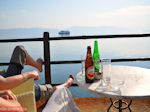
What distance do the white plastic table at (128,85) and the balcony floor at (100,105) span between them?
0.75 meters

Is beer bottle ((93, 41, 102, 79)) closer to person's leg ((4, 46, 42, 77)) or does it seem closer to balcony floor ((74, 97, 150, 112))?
person's leg ((4, 46, 42, 77))

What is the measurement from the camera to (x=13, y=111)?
2.25 ft

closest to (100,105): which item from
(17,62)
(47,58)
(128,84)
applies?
(47,58)

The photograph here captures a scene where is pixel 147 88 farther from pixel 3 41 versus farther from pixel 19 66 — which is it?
pixel 3 41

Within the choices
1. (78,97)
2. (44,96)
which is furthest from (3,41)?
(78,97)

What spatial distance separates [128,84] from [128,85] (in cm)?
2

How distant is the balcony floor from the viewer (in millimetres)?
1988

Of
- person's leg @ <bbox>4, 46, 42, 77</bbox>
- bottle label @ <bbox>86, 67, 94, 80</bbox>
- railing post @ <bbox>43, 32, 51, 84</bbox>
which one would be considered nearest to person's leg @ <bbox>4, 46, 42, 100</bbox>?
person's leg @ <bbox>4, 46, 42, 77</bbox>

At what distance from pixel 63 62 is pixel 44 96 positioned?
0.71 meters

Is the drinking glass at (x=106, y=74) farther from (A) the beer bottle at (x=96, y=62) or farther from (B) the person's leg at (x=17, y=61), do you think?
(B) the person's leg at (x=17, y=61)

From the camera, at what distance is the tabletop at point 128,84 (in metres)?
0.98

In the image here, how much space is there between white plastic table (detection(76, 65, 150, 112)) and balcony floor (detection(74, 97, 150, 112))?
0.75m

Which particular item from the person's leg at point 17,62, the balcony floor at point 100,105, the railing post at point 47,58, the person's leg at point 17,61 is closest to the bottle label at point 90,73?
the person's leg at point 17,62

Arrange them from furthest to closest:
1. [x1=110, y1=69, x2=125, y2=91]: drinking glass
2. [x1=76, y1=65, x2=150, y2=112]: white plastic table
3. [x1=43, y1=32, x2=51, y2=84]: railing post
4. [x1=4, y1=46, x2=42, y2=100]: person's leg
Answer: [x1=43, y1=32, x2=51, y2=84]: railing post
[x1=4, y1=46, x2=42, y2=100]: person's leg
[x1=110, y1=69, x2=125, y2=91]: drinking glass
[x1=76, y1=65, x2=150, y2=112]: white plastic table
